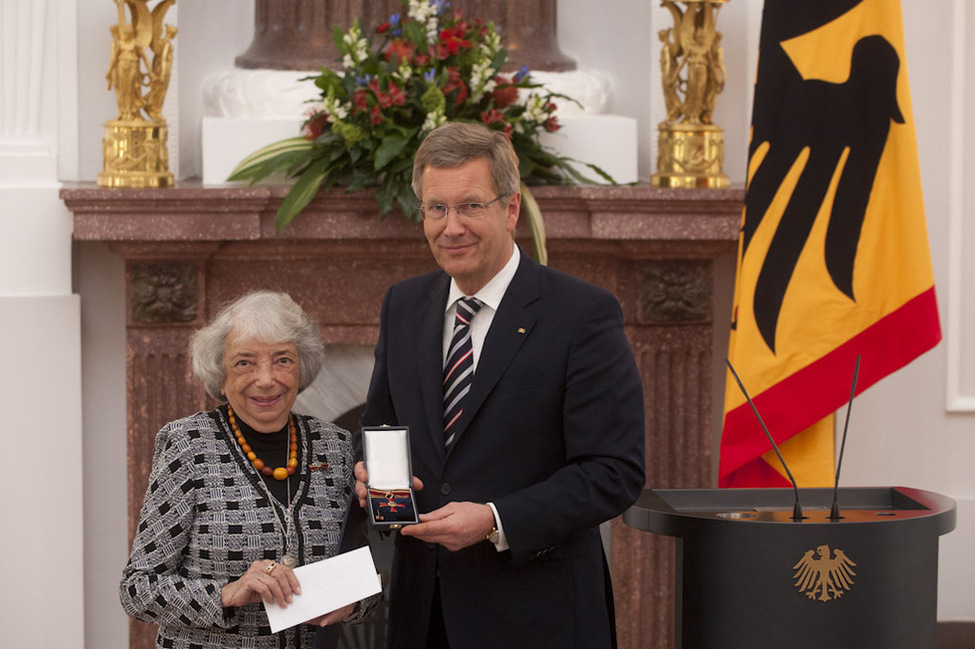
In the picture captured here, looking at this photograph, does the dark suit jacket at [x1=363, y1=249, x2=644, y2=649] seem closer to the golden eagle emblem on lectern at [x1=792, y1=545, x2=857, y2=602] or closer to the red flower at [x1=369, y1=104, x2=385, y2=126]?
the golden eagle emblem on lectern at [x1=792, y1=545, x2=857, y2=602]

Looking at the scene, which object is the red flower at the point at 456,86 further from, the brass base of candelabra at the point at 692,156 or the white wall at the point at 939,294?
the white wall at the point at 939,294

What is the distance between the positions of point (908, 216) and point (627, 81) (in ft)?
4.78

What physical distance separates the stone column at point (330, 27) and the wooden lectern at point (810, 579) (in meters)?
2.40

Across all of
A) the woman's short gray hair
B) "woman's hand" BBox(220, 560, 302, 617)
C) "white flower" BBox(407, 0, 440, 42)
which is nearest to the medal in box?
"woman's hand" BBox(220, 560, 302, 617)

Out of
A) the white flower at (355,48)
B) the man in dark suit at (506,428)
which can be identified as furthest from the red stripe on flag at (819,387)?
the white flower at (355,48)

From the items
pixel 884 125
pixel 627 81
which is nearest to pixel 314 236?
pixel 627 81

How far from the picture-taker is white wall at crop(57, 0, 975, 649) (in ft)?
13.9

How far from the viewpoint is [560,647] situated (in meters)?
2.36

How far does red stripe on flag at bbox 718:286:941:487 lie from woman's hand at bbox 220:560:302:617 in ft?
5.38

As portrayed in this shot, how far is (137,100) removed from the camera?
396cm

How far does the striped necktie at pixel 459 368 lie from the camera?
2365mm

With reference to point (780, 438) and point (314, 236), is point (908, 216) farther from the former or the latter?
point (314, 236)

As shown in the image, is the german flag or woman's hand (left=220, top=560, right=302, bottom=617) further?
the german flag

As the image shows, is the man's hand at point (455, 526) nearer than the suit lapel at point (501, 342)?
Yes
